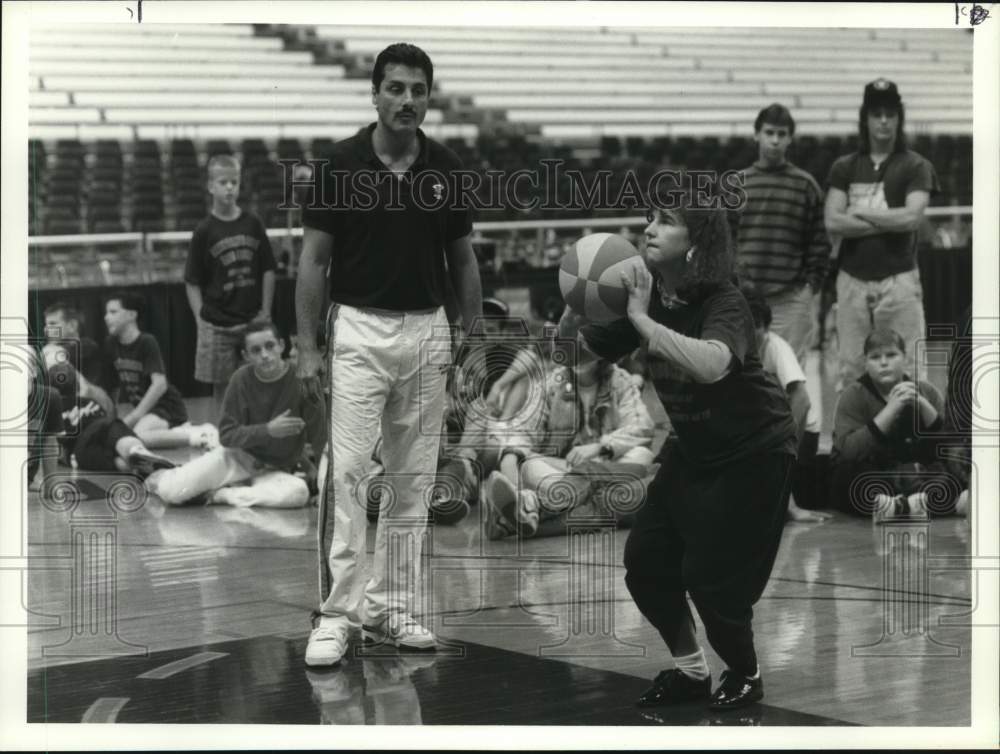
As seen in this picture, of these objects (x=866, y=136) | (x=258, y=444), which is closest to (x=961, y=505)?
(x=866, y=136)

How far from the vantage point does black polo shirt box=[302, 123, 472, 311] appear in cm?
525

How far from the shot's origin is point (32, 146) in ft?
16.1

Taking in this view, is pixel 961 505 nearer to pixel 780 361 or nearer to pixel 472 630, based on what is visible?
pixel 780 361

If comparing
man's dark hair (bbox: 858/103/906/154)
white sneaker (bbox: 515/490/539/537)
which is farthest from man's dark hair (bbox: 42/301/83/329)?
man's dark hair (bbox: 858/103/906/154)

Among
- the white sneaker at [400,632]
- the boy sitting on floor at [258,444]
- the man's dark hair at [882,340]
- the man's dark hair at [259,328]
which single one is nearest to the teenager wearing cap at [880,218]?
the man's dark hair at [882,340]

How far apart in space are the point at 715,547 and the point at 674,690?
458mm

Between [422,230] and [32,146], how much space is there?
1.23 meters

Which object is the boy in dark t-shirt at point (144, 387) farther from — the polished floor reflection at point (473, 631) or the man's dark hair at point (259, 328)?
the polished floor reflection at point (473, 631)

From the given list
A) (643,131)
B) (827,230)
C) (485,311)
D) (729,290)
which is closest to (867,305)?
(827,230)

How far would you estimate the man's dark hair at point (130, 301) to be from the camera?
9.76 m

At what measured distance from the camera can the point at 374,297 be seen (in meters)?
5.30

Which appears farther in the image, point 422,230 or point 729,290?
point 422,230

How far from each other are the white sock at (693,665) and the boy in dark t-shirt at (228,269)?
4466 mm

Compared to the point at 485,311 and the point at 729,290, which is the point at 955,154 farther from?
the point at 729,290
